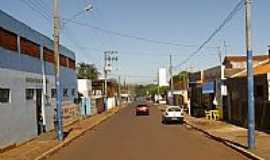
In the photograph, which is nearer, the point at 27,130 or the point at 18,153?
→ the point at 18,153

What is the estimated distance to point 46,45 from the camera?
39.5 m

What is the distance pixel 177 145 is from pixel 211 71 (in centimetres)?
3748

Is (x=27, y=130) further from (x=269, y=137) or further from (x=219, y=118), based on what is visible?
(x=219, y=118)

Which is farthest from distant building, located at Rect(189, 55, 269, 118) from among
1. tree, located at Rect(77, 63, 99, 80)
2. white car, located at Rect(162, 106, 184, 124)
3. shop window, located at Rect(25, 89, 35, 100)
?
tree, located at Rect(77, 63, 99, 80)

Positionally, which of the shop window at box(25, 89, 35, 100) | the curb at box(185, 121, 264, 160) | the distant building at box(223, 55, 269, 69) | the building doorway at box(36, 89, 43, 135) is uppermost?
the distant building at box(223, 55, 269, 69)

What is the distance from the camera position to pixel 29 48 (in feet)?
107

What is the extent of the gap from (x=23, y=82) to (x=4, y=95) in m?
4.39

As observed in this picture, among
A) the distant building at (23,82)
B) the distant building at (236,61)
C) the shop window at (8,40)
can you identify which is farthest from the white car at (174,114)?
the distant building at (236,61)

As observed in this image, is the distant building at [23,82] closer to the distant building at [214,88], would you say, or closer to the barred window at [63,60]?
the barred window at [63,60]

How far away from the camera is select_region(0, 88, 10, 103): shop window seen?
24441mm

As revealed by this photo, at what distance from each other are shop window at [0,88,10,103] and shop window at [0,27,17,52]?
1.98 metres

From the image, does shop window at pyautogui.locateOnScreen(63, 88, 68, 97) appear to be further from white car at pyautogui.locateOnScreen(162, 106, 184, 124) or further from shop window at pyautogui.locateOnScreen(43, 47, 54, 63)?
white car at pyautogui.locateOnScreen(162, 106, 184, 124)

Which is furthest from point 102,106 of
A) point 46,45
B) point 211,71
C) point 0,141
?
point 0,141

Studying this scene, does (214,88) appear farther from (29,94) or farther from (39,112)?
(29,94)
